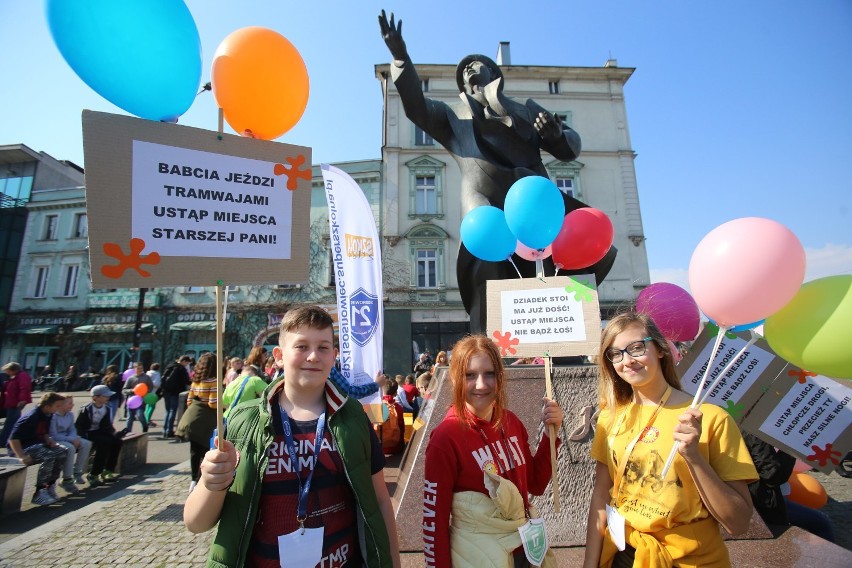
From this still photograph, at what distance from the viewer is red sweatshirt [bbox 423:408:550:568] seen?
1.57m

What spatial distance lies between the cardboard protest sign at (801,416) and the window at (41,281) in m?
30.3

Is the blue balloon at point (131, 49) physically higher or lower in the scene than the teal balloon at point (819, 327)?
higher

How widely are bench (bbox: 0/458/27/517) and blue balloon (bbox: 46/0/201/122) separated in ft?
17.3

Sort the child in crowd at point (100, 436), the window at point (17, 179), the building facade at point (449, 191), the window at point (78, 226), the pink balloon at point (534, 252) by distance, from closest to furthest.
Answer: the pink balloon at point (534, 252) → the child in crowd at point (100, 436) → the building facade at point (449, 191) → the window at point (78, 226) → the window at point (17, 179)

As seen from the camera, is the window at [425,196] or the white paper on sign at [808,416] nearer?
the white paper on sign at [808,416]

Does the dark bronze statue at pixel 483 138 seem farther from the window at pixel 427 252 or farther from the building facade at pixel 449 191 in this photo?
the window at pixel 427 252

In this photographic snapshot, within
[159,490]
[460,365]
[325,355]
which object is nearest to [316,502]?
[325,355]

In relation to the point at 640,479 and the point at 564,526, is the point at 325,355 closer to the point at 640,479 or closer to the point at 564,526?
the point at 640,479

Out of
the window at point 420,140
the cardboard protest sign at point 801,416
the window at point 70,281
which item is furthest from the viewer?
the window at point 70,281

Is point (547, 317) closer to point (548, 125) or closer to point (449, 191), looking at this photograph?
point (548, 125)

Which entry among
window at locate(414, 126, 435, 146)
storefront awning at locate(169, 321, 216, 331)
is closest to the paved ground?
storefront awning at locate(169, 321, 216, 331)

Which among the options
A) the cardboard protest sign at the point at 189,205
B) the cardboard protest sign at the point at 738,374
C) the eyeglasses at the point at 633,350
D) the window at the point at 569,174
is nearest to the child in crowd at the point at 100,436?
the cardboard protest sign at the point at 189,205

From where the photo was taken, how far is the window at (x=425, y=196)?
20.1 meters

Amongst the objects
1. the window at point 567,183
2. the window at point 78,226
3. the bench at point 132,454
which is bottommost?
the bench at point 132,454
